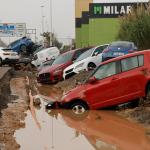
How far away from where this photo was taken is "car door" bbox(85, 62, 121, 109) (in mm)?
15859

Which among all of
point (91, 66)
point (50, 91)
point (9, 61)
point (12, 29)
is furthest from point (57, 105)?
point (12, 29)

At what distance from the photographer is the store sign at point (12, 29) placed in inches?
3381

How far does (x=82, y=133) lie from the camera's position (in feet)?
43.2

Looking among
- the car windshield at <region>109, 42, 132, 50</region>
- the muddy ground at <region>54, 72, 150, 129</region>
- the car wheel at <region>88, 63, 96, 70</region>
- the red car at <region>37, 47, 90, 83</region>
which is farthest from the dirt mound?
the muddy ground at <region>54, 72, 150, 129</region>

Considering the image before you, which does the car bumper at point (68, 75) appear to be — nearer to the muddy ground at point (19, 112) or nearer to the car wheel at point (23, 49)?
the muddy ground at point (19, 112)

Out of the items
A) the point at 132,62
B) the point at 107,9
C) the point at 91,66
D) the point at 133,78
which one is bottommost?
the point at 91,66

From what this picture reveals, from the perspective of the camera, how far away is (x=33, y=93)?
24.6 m

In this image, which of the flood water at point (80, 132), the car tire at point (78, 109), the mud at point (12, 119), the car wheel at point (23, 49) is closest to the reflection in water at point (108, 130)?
the flood water at point (80, 132)

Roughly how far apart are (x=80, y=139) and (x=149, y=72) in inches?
150

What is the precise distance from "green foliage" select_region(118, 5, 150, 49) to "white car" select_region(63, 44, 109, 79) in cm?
977

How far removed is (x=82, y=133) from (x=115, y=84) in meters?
2.99

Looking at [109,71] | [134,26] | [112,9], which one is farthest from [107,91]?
[112,9]

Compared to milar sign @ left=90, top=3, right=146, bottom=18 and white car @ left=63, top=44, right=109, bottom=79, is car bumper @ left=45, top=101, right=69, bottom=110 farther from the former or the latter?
milar sign @ left=90, top=3, right=146, bottom=18

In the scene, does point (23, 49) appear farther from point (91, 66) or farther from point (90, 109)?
point (90, 109)
